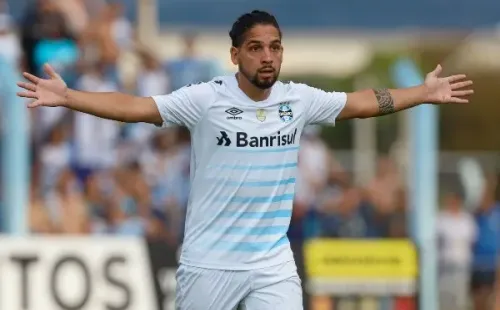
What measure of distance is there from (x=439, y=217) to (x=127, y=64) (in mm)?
4308

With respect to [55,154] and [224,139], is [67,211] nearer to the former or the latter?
[55,154]

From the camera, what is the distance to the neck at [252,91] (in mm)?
7438

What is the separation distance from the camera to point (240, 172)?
7.38 m

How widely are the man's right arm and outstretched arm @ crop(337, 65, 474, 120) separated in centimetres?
115

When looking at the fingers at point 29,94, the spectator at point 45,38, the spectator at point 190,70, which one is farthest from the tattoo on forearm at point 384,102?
the spectator at point 190,70

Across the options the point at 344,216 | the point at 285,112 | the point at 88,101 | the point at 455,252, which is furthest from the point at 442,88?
the point at 455,252

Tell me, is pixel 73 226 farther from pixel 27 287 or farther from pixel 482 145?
pixel 482 145

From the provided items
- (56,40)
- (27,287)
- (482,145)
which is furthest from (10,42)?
(482,145)

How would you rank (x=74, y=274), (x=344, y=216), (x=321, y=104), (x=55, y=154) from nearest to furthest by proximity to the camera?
(x=321, y=104) < (x=74, y=274) < (x=55, y=154) < (x=344, y=216)

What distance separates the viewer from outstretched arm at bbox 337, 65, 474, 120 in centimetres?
780

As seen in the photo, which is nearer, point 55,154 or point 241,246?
point 241,246

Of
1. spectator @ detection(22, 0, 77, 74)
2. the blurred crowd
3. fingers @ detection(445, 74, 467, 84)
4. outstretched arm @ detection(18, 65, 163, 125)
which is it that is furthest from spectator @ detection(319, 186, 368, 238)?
outstretched arm @ detection(18, 65, 163, 125)

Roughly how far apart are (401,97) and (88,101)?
1.88 metres

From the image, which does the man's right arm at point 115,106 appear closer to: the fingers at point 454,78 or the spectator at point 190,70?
the fingers at point 454,78
